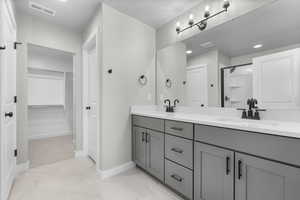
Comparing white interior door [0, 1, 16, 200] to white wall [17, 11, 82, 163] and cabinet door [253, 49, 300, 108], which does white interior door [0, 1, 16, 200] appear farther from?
cabinet door [253, 49, 300, 108]

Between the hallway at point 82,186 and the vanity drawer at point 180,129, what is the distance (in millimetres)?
734

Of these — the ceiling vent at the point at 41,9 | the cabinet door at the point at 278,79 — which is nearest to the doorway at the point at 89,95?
the ceiling vent at the point at 41,9

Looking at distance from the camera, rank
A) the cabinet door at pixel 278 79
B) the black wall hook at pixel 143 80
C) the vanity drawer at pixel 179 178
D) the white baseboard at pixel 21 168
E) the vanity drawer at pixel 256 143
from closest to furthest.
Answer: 1. the vanity drawer at pixel 256 143
2. the cabinet door at pixel 278 79
3. the vanity drawer at pixel 179 178
4. the white baseboard at pixel 21 168
5. the black wall hook at pixel 143 80

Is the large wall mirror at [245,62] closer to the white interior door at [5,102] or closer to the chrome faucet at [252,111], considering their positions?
the chrome faucet at [252,111]

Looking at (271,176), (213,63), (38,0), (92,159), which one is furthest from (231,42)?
(92,159)

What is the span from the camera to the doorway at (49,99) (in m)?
3.74

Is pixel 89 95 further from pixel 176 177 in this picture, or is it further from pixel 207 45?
pixel 207 45

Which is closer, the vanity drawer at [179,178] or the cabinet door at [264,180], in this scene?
the cabinet door at [264,180]

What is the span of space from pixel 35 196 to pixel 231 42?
115 inches

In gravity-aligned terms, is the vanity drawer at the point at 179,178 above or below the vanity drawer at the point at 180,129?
below

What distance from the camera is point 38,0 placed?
1965 mm

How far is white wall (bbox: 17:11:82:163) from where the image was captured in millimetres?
2195

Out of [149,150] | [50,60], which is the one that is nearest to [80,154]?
[149,150]

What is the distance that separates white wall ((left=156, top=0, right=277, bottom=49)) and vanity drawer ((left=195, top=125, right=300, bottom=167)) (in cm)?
135
